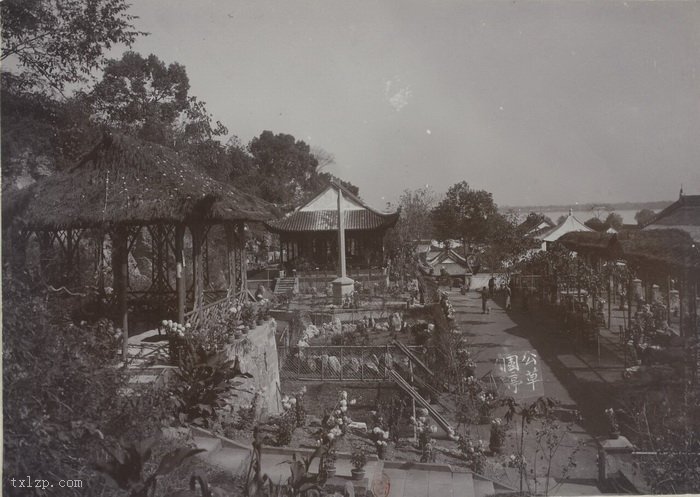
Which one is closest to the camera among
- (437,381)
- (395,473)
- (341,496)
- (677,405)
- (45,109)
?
(341,496)

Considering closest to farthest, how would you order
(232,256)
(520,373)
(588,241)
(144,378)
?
(144,378), (232,256), (520,373), (588,241)

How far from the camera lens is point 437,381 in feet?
40.6

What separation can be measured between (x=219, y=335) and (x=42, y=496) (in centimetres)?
486

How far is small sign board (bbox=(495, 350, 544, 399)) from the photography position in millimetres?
11599

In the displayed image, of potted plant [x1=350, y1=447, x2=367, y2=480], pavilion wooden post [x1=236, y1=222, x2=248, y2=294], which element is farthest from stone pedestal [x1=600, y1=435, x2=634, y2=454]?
pavilion wooden post [x1=236, y1=222, x2=248, y2=294]

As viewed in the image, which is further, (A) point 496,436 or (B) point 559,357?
(B) point 559,357

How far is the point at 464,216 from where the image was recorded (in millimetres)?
23516

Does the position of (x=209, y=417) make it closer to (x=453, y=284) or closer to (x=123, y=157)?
(x=123, y=157)

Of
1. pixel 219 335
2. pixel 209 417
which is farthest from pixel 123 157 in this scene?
pixel 209 417

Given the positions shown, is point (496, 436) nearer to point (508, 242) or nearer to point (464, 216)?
point (464, 216)

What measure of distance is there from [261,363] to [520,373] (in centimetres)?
599

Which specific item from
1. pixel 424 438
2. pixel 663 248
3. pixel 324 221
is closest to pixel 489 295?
pixel 324 221

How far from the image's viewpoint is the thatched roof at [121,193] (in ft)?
29.6

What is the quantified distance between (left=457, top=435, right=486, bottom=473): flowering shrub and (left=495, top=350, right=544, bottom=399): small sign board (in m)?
2.26
